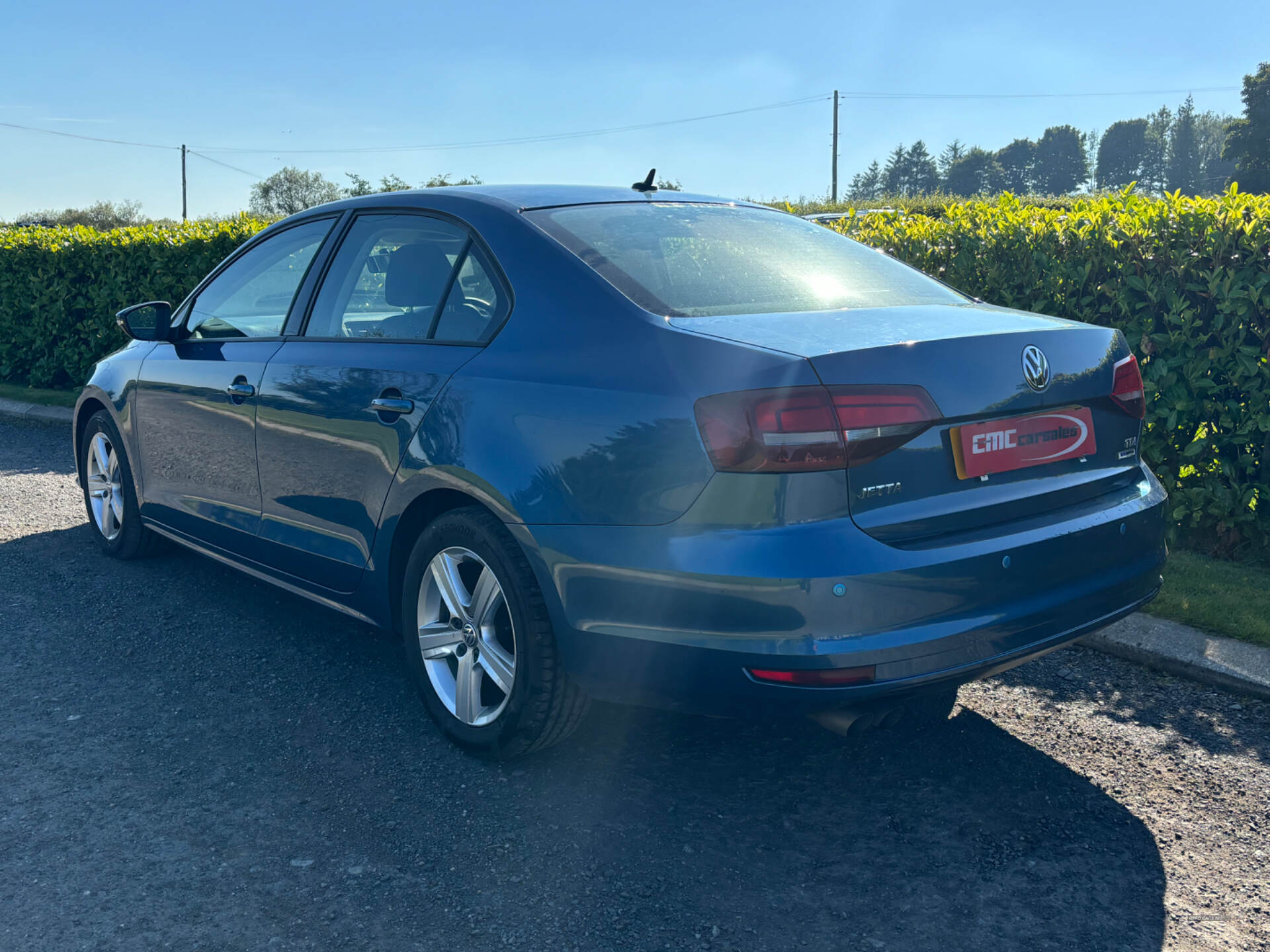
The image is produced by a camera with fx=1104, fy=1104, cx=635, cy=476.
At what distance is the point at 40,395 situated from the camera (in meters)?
11.4

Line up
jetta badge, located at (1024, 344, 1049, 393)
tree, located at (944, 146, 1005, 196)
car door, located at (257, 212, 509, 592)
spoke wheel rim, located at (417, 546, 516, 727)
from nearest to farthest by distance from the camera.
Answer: jetta badge, located at (1024, 344, 1049, 393)
spoke wheel rim, located at (417, 546, 516, 727)
car door, located at (257, 212, 509, 592)
tree, located at (944, 146, 1005, 196)

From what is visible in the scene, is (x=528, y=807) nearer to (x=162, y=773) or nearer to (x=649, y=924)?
(x=649, y=924)

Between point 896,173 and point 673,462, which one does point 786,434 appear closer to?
point 673,462

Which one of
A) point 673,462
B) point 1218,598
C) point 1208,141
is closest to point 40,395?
point 673,462

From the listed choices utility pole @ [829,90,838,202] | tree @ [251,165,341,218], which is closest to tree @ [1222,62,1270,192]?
utility pole @ [829,90,838,202]

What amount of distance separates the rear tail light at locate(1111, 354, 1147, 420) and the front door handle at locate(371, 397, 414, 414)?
1.99 metres

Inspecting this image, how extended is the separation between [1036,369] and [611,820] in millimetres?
1621

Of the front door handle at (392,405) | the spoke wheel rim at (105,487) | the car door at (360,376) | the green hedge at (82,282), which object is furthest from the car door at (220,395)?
the green hedge at (82,282)

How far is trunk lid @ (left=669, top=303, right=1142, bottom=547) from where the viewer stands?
2.52m

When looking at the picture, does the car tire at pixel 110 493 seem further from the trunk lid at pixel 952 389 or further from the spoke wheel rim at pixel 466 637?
the trunk lid at pixel 952 389

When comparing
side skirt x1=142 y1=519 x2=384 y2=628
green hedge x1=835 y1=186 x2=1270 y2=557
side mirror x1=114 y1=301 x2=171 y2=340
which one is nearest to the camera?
side skirt x1=142 y1=519 x2=384 y2=628

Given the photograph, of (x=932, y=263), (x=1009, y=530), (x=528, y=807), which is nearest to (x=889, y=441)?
(x=1009, y=530)

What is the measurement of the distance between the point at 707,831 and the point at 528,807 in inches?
19.9

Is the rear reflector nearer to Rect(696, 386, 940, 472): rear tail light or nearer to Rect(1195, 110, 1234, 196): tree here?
Rect(696, 386, 940, 472): rear tail light
